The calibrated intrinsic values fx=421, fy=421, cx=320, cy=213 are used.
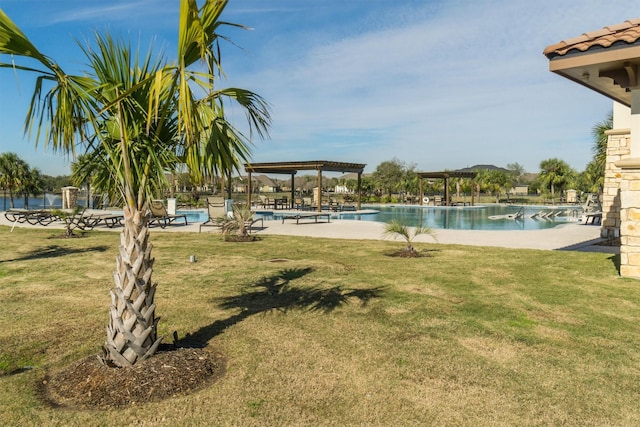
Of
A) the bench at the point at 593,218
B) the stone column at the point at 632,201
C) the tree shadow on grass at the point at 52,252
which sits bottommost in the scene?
the tree shadow on grass at the point at 52,252

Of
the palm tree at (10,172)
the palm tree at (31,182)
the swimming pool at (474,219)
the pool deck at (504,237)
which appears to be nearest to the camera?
the pool deck at (504,237)

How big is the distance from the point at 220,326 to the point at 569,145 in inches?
2163

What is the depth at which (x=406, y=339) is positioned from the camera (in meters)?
4.36

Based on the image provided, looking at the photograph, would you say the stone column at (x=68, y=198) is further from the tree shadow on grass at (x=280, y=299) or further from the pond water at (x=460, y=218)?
the tree shadow on grass at (x=280, y=299)

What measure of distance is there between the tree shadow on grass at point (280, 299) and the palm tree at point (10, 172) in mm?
46635

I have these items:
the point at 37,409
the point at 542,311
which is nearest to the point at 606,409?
the point at 542,311

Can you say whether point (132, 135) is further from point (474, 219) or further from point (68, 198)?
point (68, 198)

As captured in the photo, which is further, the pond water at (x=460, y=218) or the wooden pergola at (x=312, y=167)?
the wooden pergola at (x=312, y=167)

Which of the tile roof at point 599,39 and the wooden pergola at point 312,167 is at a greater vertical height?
the tile roof at point 599,39

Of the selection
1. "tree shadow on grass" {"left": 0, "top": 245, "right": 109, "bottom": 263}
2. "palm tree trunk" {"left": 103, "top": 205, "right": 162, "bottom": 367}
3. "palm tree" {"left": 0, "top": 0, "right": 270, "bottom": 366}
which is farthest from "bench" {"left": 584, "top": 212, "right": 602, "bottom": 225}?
"palm tree trunk" {"left": 103, "top": 205, "right": 162, "bottom": 367}

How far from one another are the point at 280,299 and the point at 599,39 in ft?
19.4

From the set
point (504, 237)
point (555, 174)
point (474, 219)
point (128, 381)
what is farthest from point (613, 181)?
point (555, 174)

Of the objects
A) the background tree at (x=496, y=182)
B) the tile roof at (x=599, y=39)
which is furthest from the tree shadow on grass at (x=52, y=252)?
the background tree at (x=496, y=182)

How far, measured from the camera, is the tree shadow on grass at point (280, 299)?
5031 mm
